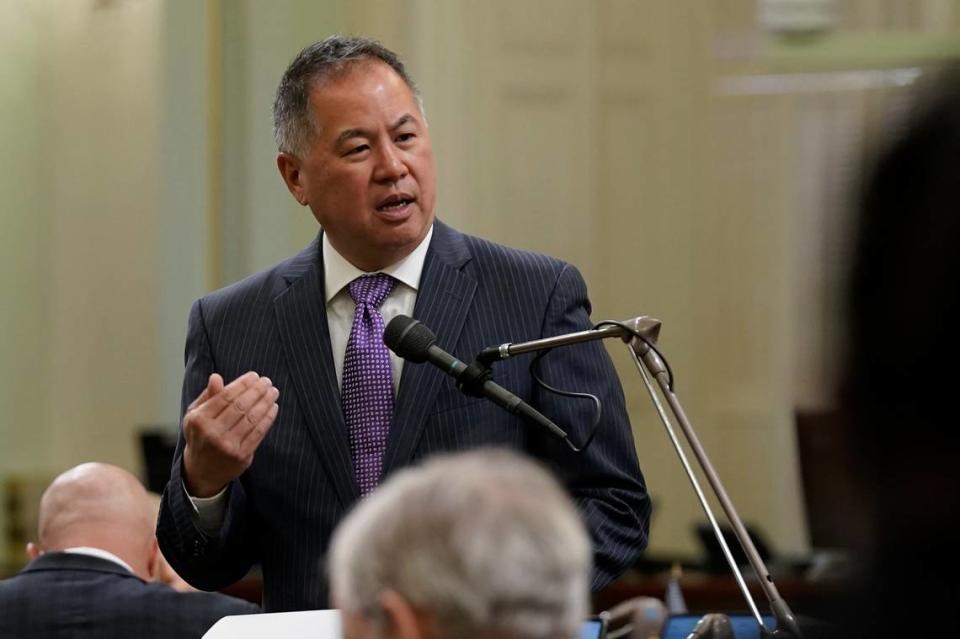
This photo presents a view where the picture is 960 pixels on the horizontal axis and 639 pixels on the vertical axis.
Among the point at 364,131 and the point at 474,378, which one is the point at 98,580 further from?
the point at 474,378

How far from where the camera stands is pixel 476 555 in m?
1.21

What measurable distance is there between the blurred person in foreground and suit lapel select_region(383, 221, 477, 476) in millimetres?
1718

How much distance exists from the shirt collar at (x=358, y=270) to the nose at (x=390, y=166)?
5.4 inches

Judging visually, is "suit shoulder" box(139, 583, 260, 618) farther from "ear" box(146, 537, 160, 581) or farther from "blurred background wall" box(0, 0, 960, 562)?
"blurred background wall" box(0, 0, 960, 562)

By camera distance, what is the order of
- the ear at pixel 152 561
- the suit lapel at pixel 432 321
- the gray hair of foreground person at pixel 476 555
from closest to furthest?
the gray hair of foreground person at pixel 476 555 → the suit lapel at pixel 432 321 → the ear at pixel 152 561

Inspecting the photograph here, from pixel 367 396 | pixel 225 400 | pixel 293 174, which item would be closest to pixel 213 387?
pixel 225 400

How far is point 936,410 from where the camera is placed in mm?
925

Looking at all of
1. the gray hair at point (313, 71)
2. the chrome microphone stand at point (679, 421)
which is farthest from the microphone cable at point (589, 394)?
the gray hair at point (313, 71)

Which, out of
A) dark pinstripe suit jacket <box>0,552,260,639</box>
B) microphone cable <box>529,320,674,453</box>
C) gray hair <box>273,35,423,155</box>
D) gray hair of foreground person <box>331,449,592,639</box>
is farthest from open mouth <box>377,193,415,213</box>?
gray hair of foreground person <box>331,449,592,639</box>

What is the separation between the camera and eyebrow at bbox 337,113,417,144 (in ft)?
9.25

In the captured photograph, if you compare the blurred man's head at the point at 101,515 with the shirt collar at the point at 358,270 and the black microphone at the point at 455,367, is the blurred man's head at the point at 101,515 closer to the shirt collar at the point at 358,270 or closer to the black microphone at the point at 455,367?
the shirt collar at the point at 358,270

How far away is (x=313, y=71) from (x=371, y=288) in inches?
16.7

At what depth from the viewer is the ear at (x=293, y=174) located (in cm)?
296

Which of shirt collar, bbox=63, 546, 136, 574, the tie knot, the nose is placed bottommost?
shirt collar, bbox=63, 546, 136, 574
